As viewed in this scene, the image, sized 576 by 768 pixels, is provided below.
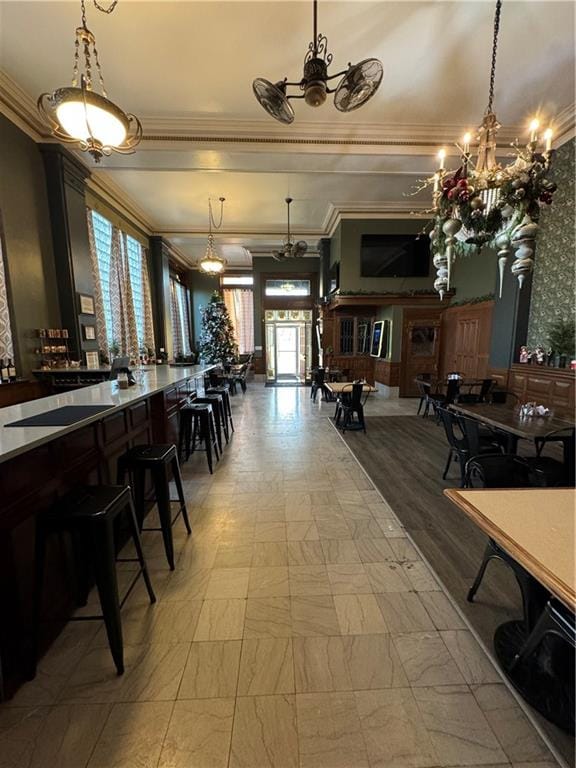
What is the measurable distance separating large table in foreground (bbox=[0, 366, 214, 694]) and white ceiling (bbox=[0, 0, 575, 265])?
3.44 meters

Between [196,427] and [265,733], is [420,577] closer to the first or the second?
[265,733]

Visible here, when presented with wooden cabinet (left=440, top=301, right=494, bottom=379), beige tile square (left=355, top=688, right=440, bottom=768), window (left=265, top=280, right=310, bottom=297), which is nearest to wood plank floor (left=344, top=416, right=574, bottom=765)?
beige tile square (left=355, top=688, right=440, bottom=768)

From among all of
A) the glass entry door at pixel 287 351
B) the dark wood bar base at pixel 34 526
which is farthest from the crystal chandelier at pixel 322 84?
the glass entry door at pixel 287 351

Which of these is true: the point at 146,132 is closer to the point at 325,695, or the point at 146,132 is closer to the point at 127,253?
the point at 127,253

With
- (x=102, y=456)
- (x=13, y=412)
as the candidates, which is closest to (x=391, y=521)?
(x=102, y=456)

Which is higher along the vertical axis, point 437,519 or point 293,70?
point 293,70

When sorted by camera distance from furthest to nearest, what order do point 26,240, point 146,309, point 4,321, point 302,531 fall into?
1. point 146,309
2. point 26,240
3. point 4,321
4. point 302,531

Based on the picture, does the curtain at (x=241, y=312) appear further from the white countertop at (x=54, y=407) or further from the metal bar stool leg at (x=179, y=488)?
the metal bar stool leg at (x=179, y=488)

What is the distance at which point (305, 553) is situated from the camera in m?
2.23

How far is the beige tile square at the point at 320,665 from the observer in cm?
138

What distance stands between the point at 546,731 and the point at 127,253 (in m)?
8.31

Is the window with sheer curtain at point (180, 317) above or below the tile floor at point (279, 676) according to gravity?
above

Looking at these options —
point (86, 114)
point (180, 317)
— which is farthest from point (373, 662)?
point (180, 317)

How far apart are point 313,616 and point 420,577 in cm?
77
